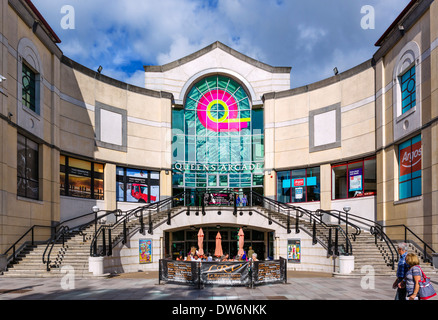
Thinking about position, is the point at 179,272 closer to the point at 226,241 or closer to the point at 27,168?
the point at 27,168

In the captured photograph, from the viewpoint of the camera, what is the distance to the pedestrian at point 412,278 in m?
8.26

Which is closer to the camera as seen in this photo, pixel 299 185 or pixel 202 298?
pixel 202 298

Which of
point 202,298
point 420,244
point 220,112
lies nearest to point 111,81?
point 220,112

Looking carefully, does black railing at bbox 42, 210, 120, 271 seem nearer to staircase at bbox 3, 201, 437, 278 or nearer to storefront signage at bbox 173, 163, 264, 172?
staircase at bbox 3, 201, 437, 278

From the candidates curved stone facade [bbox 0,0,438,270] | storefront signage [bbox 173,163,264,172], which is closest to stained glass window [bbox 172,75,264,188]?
storefront signage [bbox 173,163,264,172]

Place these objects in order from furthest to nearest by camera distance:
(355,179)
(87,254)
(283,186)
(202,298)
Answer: (283,186) < (355,179) < (87,254) < (202,298)

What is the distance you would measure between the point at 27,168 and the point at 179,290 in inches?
469

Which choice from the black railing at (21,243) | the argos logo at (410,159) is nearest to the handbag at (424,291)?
the argos logo at (410,159)

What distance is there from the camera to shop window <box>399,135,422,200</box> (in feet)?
69.3

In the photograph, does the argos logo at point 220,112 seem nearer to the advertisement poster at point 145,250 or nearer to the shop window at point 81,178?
the shop window at point 81,178

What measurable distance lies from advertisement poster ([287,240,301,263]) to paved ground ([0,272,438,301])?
6.67 meters

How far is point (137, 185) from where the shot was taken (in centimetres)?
3025

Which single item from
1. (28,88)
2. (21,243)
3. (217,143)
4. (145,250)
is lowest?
(145,250)
